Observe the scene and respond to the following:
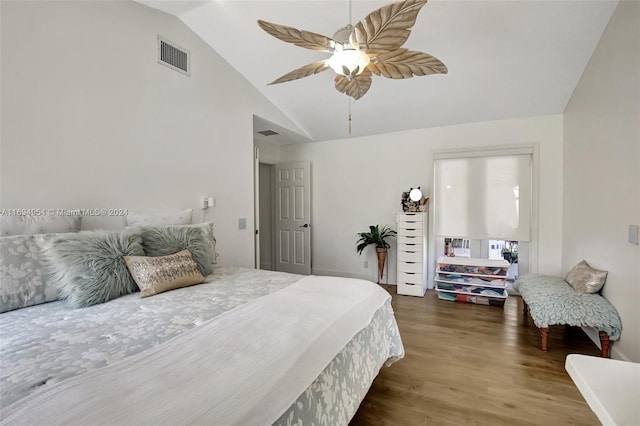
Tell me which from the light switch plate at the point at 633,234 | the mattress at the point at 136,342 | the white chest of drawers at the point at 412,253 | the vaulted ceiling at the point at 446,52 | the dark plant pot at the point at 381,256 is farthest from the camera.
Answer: the dark plant pot at the point at 381,256

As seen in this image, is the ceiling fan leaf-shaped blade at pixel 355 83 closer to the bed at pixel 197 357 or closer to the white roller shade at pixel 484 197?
the bed at pixel 197 357

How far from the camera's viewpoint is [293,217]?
5.33 meters

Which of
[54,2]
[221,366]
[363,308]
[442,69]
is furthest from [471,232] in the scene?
[54,2]

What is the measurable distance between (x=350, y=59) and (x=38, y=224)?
2137 millimetres

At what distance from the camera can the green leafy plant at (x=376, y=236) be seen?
4449mm

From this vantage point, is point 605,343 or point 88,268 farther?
point 605,343

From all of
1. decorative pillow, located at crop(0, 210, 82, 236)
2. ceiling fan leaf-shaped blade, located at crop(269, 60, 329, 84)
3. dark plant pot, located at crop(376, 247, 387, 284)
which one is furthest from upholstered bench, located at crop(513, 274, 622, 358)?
decorative pillow, located at crop(0, 210, 82, 236)

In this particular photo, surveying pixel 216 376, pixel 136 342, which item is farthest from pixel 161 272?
pixel 216 376

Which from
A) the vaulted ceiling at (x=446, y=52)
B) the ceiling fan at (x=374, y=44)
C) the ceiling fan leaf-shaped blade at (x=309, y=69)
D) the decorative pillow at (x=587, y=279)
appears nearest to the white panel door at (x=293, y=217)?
the vaulted ceiling at (x=446, y=52)

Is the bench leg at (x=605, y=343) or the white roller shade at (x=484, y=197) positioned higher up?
the white roller shade at (x=484, y=197)

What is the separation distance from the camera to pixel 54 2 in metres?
1.97

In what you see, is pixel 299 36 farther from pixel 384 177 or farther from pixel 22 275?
pixel 384 177

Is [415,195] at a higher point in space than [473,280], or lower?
higher

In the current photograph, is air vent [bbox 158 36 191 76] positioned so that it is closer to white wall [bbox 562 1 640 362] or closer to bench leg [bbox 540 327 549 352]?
white wall [bbox 562 1 640 362]
